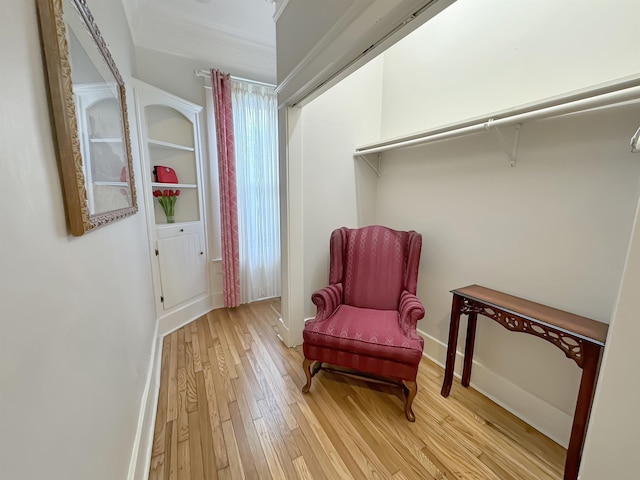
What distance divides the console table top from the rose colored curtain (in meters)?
2.14

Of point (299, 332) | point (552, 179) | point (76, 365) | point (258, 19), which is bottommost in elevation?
point (299, 332)

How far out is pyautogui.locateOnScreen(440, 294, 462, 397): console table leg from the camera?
Result: 1583 millimetres

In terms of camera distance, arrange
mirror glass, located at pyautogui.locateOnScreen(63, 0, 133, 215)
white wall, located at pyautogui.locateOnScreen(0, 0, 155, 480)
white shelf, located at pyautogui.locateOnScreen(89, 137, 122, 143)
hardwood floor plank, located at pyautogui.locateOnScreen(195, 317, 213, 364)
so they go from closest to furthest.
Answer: white wall, located at pyautogui.locateOnScreen(0, 0, 155, 480), mirror glass, located at pyautogui.locateOnScreen(63, 0, 133, 215), white shelf, located at pyautogui.locateOnScreen(89, 137, 122, 143), hardwood floor plank, located at pyautogui.locateOnScreen(195, 317, 213, 364)

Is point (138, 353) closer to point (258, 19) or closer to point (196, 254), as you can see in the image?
point (196, 254)

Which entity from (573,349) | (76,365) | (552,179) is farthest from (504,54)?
(76,365)

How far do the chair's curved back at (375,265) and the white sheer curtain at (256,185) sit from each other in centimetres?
121

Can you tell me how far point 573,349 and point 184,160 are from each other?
10.4 feet

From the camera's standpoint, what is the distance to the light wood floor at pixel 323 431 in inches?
48.6

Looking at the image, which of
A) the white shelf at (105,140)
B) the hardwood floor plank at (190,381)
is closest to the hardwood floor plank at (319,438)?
the hardwood floor plank at (190,381)

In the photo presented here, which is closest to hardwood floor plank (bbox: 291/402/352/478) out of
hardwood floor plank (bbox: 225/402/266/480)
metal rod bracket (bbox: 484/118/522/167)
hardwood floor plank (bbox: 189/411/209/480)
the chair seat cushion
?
hardwood floor plank (bbox: 225/402/266/480)

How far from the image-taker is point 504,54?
58.3 inches

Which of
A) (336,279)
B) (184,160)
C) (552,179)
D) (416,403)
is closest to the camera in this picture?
(552,179)

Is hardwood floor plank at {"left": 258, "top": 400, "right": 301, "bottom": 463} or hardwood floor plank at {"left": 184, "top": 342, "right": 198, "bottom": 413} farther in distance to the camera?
hardwood floor plank at {"left": 184, "top": 342, "right": 198, "bottom": 413}

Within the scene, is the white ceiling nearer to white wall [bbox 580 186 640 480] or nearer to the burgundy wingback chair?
the burgundy wingback chair
